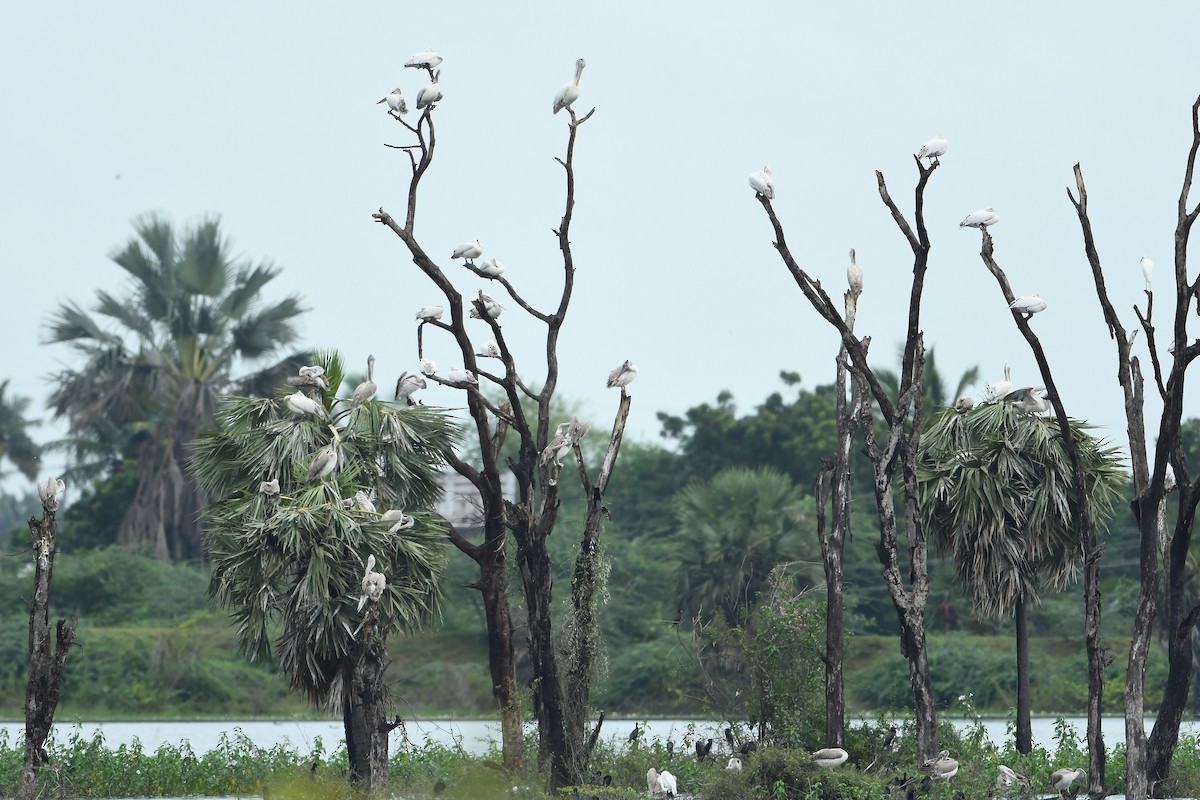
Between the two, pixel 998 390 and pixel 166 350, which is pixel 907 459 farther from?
pixel 166 350

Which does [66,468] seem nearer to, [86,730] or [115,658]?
[115,658]

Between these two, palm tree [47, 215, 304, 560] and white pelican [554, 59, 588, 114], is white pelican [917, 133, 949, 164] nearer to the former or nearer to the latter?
white pelican [554, 59, 588, 114]

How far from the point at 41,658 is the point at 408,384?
4.54 m

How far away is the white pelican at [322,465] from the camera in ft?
48.6

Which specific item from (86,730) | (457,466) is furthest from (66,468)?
(457,466)

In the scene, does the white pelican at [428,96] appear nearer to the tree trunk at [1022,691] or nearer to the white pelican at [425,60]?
the white pelican at [425,60]

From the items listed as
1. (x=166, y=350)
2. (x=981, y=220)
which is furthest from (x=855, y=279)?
(x=166, y=350)

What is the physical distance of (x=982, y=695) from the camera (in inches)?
1180

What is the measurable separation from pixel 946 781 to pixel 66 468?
32047 millimetres

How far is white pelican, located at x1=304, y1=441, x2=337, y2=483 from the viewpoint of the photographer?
14805 millimetres

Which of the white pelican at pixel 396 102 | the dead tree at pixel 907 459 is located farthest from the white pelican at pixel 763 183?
the white pelican at pixel 396 102

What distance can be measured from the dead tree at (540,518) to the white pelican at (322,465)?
1224 millimetres

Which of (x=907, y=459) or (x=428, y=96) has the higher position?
(x=428, y=96)

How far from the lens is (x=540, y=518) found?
14.4 m
